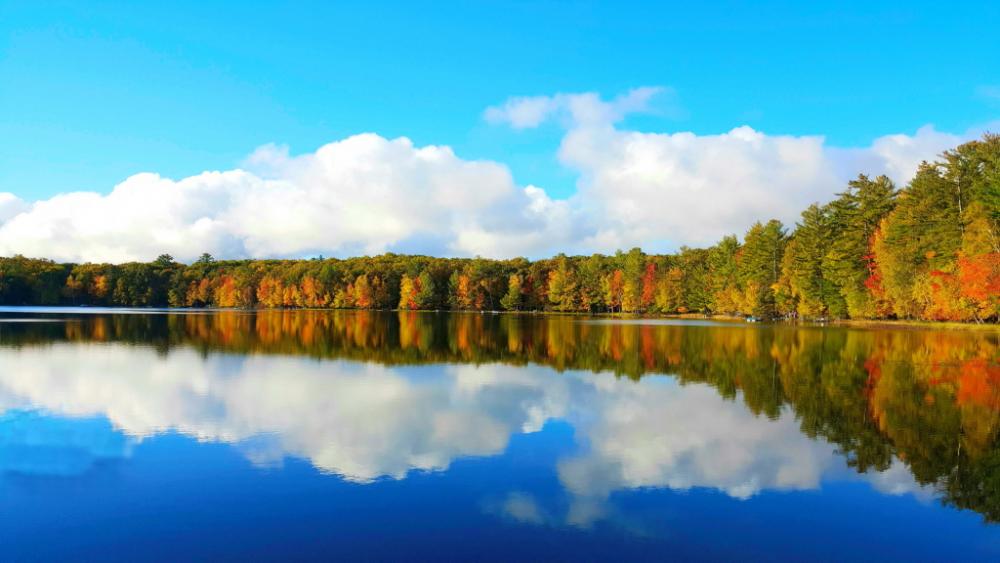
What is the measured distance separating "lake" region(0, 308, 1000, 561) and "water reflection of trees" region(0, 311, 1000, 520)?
0.14m

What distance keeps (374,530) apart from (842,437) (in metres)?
12.0

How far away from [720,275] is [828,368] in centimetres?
7169

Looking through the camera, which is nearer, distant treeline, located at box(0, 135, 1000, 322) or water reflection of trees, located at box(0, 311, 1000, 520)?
water reflection of trees, located at box(0, 311, 1000, 520)

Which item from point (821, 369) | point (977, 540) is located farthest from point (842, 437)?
point (821, 369)

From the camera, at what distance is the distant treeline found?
5594 centimetres

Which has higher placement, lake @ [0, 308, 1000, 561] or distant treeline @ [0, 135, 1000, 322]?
distant treeline @ [0, 135, 1000, 322]

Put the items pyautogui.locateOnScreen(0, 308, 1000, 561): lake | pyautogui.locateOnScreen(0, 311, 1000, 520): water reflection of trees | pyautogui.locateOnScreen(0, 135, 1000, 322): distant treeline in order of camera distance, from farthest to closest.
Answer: pyautogui.locateOnScreen(0, 135, 1000, 322): distant treeline → pyautogui.locateOnScreen(0, 311, 1000, 520): water reflection of trees → pyautogui.locateOnScreen(0, 308, 1000, 561): lake

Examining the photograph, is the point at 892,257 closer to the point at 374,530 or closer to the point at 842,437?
the point at 842,437

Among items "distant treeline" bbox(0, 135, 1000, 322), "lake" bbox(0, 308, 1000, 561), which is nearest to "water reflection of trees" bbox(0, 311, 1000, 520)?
"lake" bbox(0, 308, 1000, 561)

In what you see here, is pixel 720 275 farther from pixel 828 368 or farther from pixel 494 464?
pixel 494 464

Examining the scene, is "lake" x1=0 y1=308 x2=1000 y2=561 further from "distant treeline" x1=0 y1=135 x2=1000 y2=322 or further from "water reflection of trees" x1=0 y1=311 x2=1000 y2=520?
"distant treeline" x1=0 y1=135 x2=1000 y2=322

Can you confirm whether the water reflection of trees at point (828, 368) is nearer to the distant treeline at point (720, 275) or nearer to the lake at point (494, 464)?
the lake at point (494, 464)

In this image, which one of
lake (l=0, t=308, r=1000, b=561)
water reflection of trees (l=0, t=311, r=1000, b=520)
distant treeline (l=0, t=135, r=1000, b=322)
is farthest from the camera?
distant treeline (l=0, t=135, r=1000, b=322)

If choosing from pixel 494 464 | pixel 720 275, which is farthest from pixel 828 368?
pixel 720 275
